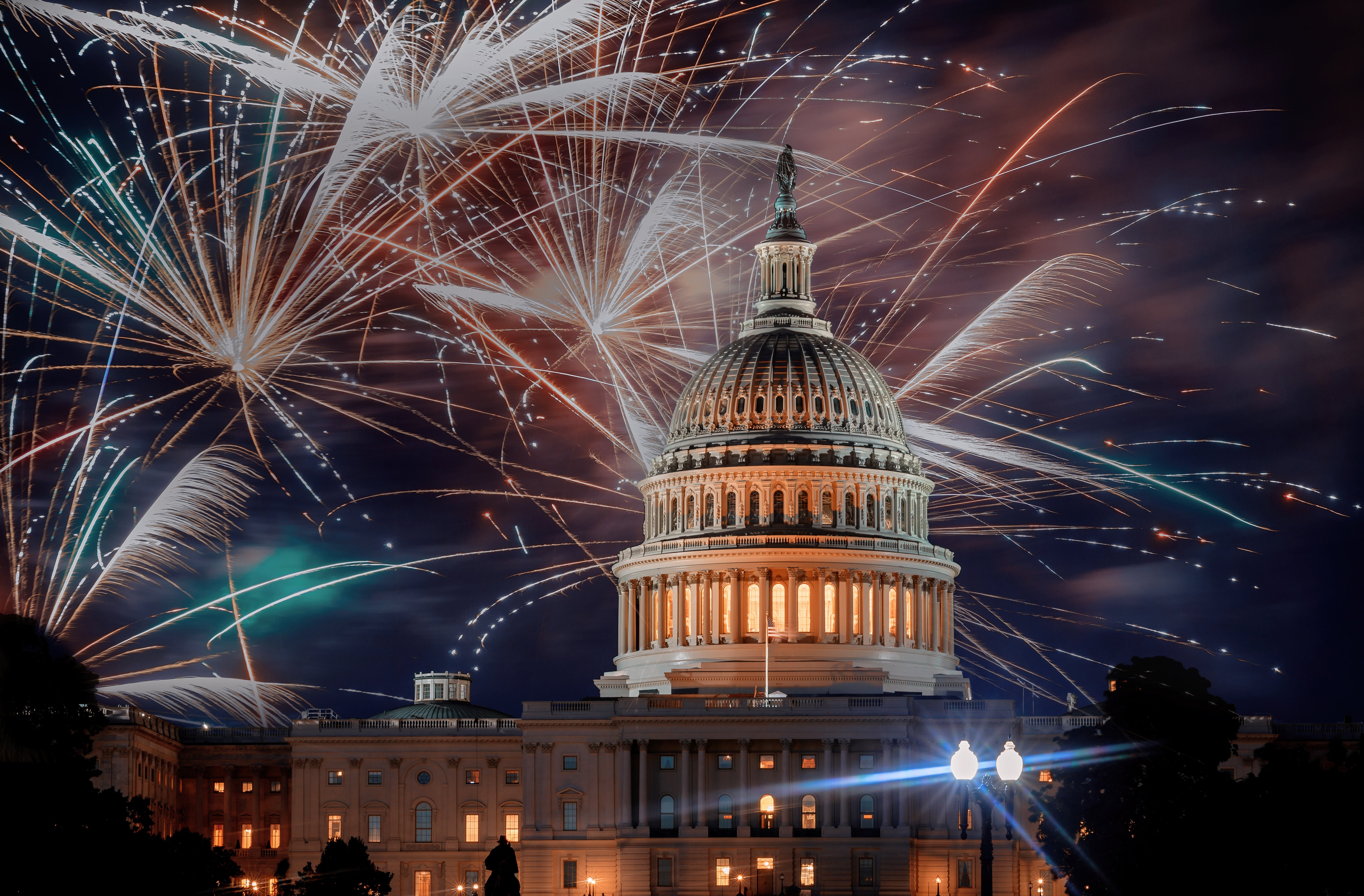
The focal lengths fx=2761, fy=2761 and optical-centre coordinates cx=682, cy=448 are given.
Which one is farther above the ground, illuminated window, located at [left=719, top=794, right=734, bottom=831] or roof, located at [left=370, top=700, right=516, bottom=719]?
roof, located at [left=370, top=700, right=516, bottom=719]

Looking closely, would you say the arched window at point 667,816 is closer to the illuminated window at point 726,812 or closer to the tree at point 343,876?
the illuminated window at point 726,812

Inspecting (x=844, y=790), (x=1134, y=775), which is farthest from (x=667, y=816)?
(x=1134, y=775)

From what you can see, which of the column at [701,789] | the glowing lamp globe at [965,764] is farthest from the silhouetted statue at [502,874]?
the column at [701,789]

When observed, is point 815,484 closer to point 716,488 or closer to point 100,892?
point 716,488

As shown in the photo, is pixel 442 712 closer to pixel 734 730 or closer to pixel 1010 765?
pixel 734 730

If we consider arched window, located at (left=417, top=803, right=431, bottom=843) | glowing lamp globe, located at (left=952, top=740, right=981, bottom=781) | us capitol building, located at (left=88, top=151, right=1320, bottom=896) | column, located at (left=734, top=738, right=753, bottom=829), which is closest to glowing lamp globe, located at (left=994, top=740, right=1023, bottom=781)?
glowing lamp globe, located at (left=952, top=740, right=981, bottom=781)

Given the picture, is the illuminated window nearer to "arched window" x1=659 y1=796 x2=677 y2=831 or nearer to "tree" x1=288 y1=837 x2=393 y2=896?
"arched window" x1=659 y1=796 x2=677 y2=831

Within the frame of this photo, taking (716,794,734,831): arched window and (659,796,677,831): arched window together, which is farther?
(659,796,677,831): arched window
